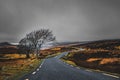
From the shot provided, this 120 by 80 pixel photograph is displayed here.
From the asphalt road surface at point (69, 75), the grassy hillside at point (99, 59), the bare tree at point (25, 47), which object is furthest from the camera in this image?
the bare tree at point (25, 47)

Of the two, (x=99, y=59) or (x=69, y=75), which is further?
(x=99, y=59)

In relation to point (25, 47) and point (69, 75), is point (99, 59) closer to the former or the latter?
point (69, 75)

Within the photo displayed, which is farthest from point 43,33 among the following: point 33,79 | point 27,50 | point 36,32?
point 33,79

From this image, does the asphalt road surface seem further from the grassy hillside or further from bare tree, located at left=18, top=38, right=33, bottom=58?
bare tree, located at left=18, top=38, right=33, bottom=58

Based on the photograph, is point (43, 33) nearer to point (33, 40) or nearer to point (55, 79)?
point (33, 40)

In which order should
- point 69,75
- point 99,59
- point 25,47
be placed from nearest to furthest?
point 69,75
point 99,59
point 25,47

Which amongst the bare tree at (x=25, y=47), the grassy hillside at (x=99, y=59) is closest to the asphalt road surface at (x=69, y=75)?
the grassy hillside at (x=99, y=59)

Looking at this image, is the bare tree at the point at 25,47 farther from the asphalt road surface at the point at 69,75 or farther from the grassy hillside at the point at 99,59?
the asphalt road surface at the point at 69,75

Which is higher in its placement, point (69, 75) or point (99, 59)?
point (69, 75)

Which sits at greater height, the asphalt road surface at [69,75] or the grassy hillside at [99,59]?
Answer: the asphalt road surface at [69,75]

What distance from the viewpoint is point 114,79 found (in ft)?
43.2

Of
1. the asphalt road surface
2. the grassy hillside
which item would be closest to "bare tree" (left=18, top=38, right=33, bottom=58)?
the grassy hillside

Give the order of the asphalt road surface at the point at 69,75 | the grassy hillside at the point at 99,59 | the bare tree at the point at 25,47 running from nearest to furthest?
the asphalt road surface at the point at 69,75
the grassy hillside at the point at 99,59
the bare tree at the point at 25,47

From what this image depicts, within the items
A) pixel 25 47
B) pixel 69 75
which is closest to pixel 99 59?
pixel 69 75
